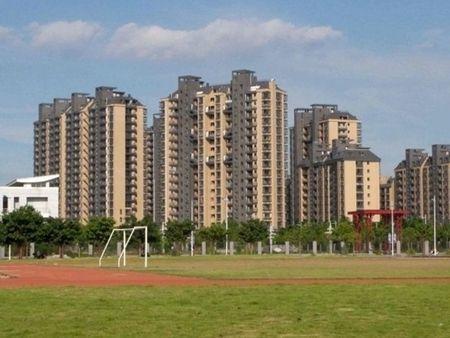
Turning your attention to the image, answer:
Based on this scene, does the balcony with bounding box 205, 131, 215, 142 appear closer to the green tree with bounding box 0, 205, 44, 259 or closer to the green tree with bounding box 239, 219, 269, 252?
the green tree with bounding box 239, 219, 269, 252

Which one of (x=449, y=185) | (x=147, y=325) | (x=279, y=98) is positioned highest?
(x=279, y=98)

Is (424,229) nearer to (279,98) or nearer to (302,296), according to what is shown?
(279,98)

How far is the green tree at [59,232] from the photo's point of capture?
343 ft

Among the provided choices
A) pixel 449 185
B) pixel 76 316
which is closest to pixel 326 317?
pixel 76 316

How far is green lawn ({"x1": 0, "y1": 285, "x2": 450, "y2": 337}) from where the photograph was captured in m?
16.2

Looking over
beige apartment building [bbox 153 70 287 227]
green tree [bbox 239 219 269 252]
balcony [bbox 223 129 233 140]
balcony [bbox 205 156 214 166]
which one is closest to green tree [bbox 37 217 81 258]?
green tree [bbox 239 219 269 252]

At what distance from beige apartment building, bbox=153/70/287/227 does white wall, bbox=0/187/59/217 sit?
29763mm

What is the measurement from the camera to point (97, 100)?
178250mm

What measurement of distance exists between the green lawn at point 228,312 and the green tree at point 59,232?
7735cm

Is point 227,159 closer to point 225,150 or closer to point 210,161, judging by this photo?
point 225,150

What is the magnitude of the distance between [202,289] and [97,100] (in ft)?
498

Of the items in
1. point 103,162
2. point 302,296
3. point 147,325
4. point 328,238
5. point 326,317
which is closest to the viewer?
point 147,325

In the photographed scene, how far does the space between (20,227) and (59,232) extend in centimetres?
498

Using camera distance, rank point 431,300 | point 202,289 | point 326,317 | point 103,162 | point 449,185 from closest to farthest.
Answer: point 326,317 < point 431,300 < point 202,289 < point 103,162 < point 449,185
